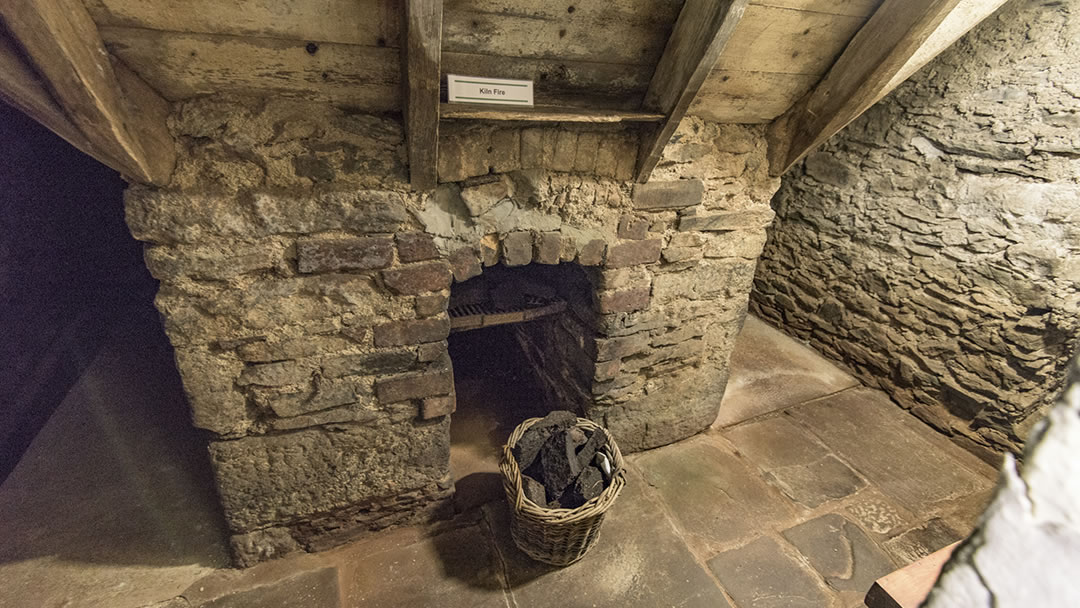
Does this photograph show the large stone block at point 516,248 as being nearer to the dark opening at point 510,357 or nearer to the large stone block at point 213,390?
the dark opening at point 510,357

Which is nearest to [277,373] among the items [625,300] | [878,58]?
[625,300]

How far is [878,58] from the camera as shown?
163cm

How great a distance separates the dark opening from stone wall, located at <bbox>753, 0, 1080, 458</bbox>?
218 centimetres

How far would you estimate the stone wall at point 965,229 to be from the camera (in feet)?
7.85

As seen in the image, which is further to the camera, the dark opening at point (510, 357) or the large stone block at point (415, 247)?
the dark opening at point (510, 357)

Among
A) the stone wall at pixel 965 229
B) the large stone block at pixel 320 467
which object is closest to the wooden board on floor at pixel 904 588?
the large stone block at pixel 320 467

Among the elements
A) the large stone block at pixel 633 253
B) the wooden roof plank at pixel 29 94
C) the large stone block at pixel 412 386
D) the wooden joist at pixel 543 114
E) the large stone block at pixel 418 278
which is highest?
the wooden joist at pixel 543 114

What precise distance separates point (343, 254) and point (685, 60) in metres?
1.26

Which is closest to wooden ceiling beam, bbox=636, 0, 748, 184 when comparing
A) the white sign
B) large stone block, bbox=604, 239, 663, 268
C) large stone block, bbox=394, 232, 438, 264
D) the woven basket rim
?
large stone block, bbox=604, 239, 663, 268

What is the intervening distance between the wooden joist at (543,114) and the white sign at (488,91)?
22 millimetres

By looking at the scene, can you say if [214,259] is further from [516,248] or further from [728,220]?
[728,220]

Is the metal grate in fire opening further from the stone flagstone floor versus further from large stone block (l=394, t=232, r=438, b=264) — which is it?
the stone flagstone floor

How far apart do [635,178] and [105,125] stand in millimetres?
1624

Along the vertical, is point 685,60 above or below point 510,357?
above
